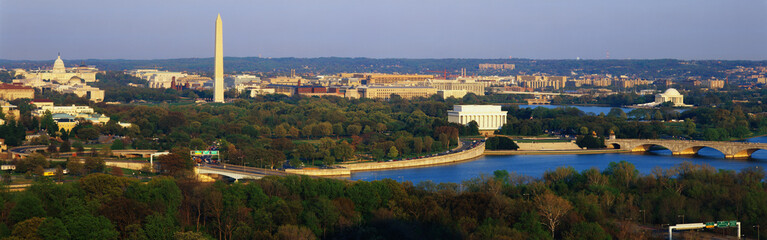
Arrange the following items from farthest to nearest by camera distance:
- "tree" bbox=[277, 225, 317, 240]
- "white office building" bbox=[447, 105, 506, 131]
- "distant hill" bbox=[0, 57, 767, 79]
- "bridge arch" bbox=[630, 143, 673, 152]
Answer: "distant hill" bbox=[0, 57, 767, 79] < "white office building" bbox=[447, 105, 506, 131] < "bridge arch" bbox=[630, 143, 673, 152] < "tree" bbox=[277, 225, 317, 240]

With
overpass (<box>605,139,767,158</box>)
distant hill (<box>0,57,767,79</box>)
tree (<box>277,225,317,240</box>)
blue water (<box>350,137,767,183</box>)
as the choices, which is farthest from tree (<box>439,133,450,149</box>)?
distant hill (<box>0,57,767,79</box>)

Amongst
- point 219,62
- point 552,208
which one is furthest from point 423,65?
point 552,208

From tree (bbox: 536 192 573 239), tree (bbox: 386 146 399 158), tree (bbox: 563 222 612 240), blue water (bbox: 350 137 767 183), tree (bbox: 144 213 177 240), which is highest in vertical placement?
tree (bbox: 536 192 573 239)

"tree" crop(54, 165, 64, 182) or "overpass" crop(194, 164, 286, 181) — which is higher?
"tree" crop(54, 165, 64, 182)

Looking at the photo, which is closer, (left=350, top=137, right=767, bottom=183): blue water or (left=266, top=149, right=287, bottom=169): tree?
(left=350, top=137, right=767, bottom=183): blue water

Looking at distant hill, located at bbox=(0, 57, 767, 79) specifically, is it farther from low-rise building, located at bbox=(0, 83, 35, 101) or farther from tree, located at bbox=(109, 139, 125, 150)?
tree, located at bbox=(109, 139, 125, 150)

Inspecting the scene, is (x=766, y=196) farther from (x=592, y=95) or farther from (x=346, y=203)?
(x=592, y=95)

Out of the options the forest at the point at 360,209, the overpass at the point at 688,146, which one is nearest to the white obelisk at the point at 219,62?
the overpass at the point at 688,146
